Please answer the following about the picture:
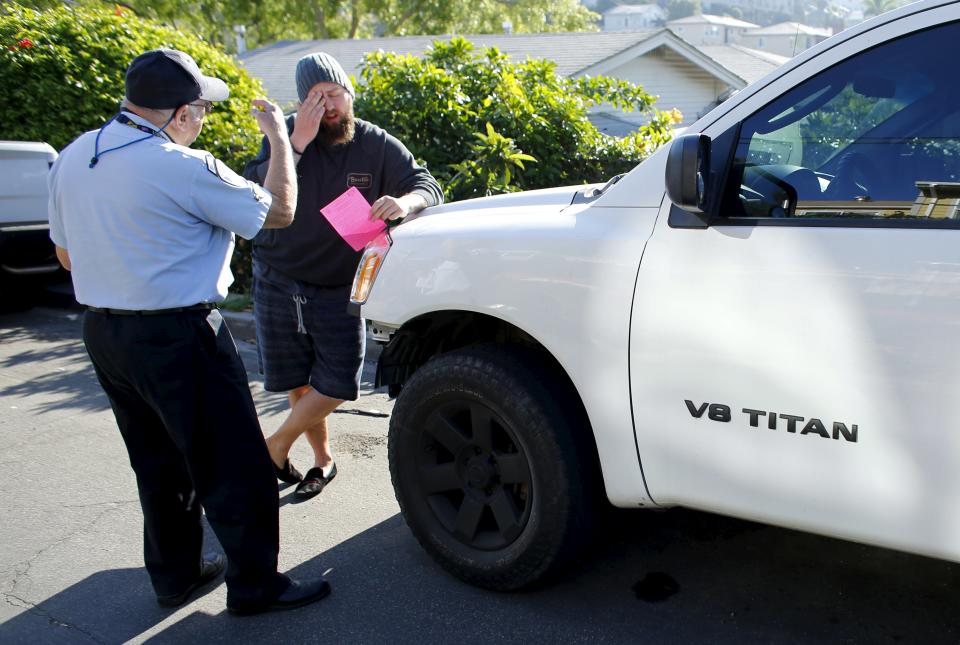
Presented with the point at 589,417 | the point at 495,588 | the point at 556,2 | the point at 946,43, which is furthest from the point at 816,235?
the point at 556,2

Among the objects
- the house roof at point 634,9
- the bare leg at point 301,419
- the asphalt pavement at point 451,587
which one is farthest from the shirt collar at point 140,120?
the house roof at point 634,9

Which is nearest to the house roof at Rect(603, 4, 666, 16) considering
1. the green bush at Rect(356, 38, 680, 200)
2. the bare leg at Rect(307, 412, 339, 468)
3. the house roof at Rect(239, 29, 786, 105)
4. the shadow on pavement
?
the house roof at Rect(239, 29, 786, 105)

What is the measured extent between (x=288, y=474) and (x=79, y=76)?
6.54 metres

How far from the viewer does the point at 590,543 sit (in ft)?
10.3

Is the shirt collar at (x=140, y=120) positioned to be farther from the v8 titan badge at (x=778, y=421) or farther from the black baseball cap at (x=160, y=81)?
the v8 titan badge at (x=778, y=421)

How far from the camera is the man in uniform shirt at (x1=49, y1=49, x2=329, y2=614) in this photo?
2.83 metres

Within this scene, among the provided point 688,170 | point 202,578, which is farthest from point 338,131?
point 202,578

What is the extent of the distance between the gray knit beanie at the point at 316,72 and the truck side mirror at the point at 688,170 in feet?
5.49

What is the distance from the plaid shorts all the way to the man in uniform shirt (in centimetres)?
88

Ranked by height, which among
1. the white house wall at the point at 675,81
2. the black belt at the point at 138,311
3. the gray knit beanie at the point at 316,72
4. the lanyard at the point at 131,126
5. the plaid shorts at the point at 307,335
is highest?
the gray knit beanie at the point at 316,72

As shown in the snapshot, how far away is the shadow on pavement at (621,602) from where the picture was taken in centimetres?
305

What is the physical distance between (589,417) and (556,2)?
142ft

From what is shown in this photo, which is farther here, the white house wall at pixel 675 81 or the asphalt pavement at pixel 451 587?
the white house wall at pixel 675 81

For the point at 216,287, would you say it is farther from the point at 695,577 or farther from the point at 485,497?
the point at 695,577
